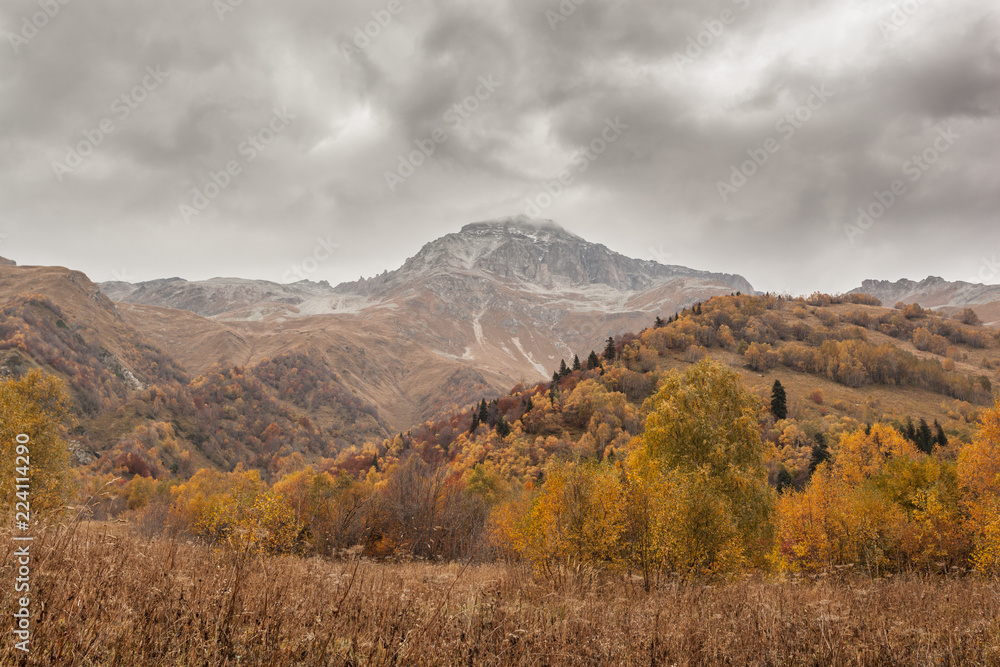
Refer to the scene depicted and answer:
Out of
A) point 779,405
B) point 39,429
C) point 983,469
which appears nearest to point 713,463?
point 983,469

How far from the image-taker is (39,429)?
32.0 metres

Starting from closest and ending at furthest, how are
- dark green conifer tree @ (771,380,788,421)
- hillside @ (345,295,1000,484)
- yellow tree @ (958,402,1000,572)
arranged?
yellow tree @ (958,402,1000,572)
hillside @ (345,295,1000,484)
dark green conifer tree @ (771,380,788,421)

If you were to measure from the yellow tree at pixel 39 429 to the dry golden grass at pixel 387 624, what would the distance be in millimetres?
30204

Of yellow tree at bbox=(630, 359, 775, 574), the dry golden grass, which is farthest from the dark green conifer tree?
the dry golden grass

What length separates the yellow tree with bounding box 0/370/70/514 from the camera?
2662 cm

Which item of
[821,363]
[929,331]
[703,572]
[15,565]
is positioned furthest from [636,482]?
[929,331]

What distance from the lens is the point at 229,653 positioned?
380 centimetres

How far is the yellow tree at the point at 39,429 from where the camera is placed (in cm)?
2662

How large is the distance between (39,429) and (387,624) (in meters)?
43.1

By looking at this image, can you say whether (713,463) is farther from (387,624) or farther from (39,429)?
Result: (39,429)

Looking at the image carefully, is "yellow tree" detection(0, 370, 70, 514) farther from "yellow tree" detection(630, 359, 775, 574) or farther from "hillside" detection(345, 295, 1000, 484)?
"hillside" detection(345, 295, 1000, 484)

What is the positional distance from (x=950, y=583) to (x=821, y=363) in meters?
155

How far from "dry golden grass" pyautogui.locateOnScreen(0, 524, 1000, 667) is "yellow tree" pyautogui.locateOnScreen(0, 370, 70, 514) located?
99.1 ft

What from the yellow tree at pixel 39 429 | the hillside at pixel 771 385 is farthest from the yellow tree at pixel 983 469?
the yellow tree at pixel 39 429
